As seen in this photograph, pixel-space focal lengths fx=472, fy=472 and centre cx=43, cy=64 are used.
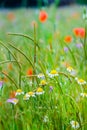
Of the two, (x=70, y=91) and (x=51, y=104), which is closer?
(x=51, y=104)

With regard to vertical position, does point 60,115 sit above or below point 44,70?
below

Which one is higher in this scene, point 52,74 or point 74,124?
point 52,74

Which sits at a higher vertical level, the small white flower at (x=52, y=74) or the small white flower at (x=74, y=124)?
the small white flower at (x=52, y=74)

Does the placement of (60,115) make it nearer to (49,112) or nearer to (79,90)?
(49,112)

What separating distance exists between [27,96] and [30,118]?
0.09m

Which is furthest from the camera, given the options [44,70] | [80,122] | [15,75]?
[15,75]

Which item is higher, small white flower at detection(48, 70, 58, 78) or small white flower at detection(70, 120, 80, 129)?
small white flower at detection(48, 70, 58, 78)

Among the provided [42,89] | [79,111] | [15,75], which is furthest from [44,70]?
[15,75]

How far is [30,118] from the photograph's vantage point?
65.6 inches

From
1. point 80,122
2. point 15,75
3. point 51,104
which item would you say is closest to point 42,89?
point 51,104

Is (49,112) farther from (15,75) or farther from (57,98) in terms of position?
(15,75)

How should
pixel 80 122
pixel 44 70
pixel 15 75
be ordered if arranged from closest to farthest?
pixel 80 122
pixel 44 70
pixel 15 75

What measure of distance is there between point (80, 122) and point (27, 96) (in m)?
0.20

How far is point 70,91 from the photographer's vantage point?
5.88 ft
